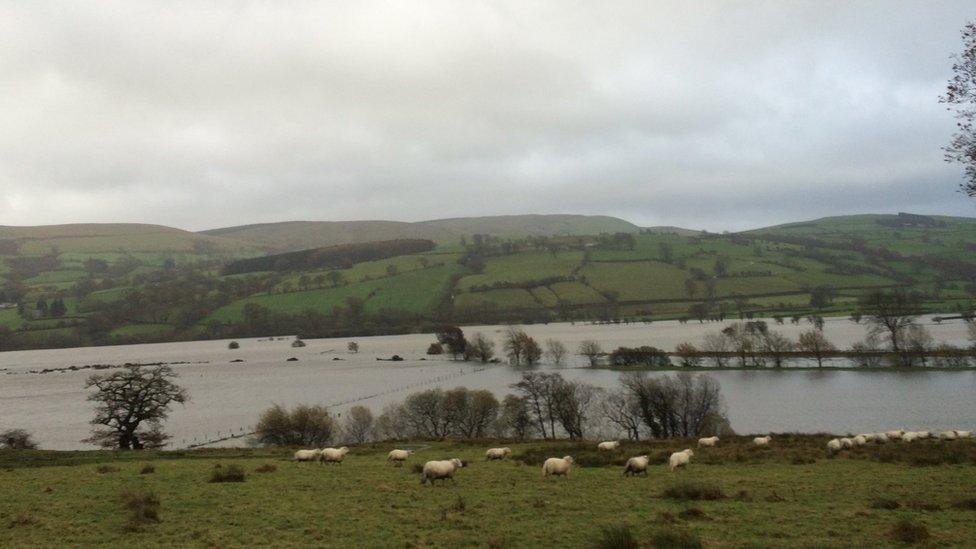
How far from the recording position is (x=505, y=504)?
48.4ft

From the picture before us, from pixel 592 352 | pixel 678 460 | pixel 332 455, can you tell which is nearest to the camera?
Result: pixel 678 460

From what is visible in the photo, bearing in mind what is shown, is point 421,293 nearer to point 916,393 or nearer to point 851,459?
A: point 916,393

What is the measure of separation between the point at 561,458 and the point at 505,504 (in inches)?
326

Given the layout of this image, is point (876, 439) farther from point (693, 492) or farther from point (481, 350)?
point (481, 350)

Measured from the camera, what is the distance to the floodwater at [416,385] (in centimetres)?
4947

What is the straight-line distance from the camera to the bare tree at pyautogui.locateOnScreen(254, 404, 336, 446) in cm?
4300

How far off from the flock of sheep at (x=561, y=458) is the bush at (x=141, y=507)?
6.82m

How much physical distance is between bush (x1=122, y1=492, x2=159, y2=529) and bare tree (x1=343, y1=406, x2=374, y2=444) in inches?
1284

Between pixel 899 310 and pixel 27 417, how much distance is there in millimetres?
100413

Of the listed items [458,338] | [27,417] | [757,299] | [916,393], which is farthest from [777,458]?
[757,299]

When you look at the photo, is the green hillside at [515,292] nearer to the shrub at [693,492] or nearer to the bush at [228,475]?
the shrub at [693,492]

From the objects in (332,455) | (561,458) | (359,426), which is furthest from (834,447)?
(359,426)

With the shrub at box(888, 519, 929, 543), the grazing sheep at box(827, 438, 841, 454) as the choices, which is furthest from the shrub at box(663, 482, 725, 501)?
the grazing sheep at box(827, 438, 841, 454)

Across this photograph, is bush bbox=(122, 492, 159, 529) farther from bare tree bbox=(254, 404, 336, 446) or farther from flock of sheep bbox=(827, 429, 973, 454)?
bare tree bbox=(254, 404, 336, 446)
